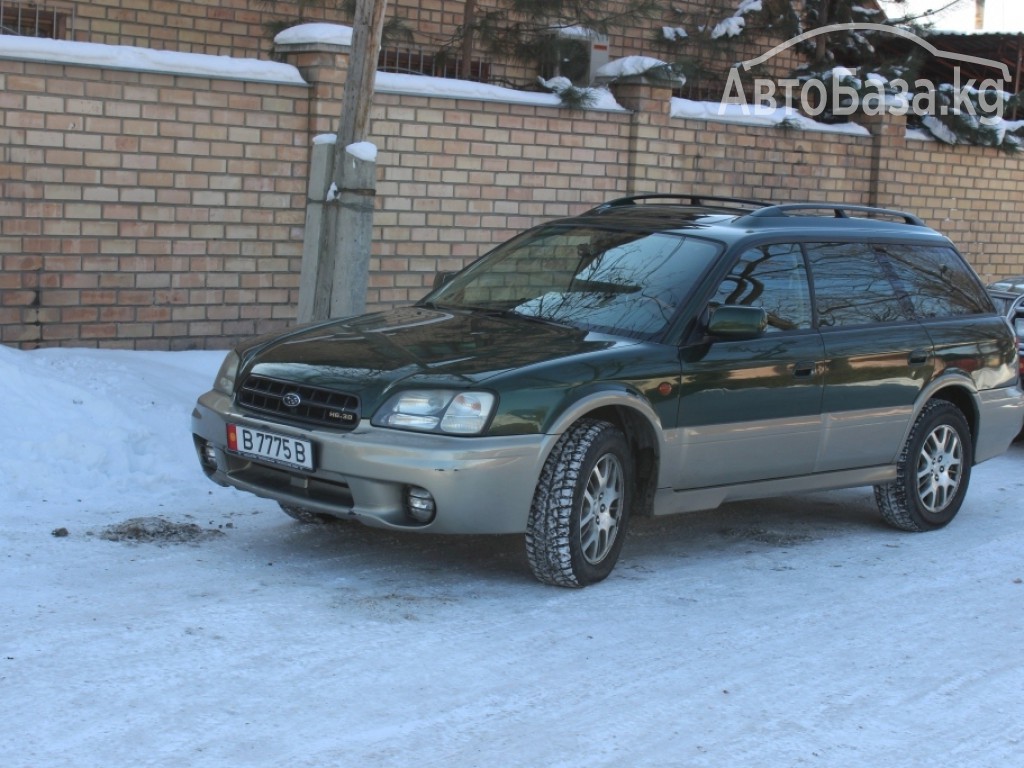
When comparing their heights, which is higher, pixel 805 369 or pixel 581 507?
pixel 805 369

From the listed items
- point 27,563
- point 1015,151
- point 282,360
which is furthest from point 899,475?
point 1015,151

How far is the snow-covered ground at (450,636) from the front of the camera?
443 cm

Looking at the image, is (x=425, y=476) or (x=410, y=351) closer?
(x=425, y=476)

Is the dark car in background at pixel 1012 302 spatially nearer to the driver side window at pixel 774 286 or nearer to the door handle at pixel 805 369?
the driver side window at pixel 774 286

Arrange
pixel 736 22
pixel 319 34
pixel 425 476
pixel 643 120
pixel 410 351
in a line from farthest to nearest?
pixel 736 22
pixel 643 120
pixel 319 34
pixel 410 351
pixel 425 476

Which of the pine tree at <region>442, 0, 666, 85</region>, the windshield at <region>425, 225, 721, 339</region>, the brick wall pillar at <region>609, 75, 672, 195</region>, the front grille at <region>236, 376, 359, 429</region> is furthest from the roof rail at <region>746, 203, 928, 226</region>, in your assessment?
the pine tree at <region>442, 0, 666, 85</region>

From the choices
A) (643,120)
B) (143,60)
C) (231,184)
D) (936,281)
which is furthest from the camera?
(643,120)

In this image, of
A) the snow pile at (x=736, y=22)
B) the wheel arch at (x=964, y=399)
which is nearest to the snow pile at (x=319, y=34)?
the wheel arch at (x=964, y=399)

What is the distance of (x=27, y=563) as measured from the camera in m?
6.09

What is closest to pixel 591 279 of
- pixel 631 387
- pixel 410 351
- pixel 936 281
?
pixel 631 387

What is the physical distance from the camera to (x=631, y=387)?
6188 mm

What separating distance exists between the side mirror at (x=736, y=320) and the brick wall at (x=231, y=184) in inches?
212

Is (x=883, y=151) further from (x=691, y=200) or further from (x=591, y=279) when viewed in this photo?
(x=591, y=279)

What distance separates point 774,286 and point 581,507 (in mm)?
1726
